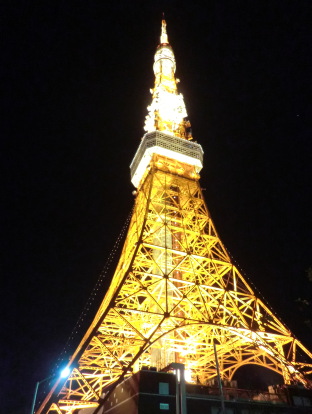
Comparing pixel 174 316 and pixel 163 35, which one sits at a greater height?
pixel 163 35

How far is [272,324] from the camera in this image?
18.5m

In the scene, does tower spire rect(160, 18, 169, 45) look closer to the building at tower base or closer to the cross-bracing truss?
the cross-bracing truss

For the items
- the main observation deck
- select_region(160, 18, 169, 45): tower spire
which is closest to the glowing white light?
the main observation deck

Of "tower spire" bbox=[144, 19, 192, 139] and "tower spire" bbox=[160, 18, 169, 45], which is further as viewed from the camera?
"tower spire" bbox=[160, 18, 169, 45]

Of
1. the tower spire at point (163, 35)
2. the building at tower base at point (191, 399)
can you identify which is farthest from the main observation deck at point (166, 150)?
the tower spire at point (163, 35)

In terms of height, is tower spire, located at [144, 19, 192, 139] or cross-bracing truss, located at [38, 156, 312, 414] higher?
tower spire, located at [144, 19, 192, 139]

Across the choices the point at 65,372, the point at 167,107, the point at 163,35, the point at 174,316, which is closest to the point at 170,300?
the point at 174,316

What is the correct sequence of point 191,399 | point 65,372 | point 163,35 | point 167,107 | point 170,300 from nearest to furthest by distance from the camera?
point 191,399 → point 65,372 → point 170,300 → point 167,107 → point 163,35

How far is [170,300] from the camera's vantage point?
2048 centimetres

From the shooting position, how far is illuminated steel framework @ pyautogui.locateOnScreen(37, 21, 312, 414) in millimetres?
16406

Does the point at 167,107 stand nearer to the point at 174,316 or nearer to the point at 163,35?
the point at 163,35

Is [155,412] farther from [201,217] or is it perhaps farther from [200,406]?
[201,217]

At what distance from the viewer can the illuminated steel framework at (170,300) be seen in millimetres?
16406

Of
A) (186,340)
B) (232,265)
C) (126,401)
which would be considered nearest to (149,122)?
(232,265)
